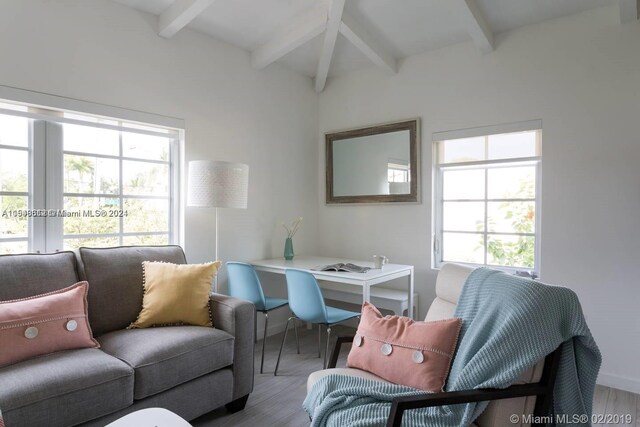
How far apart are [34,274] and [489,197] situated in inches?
126

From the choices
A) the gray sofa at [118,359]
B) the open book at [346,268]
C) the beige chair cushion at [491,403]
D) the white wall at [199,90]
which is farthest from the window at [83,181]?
the beige chair cushion at [491,403]

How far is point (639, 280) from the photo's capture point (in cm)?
→ 252

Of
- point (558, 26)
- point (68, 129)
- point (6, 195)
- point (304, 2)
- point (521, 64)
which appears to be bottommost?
point (6, 195)

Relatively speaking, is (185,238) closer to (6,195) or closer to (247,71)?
(6,195)

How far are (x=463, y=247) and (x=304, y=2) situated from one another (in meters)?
2.40

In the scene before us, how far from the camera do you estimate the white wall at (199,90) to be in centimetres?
236

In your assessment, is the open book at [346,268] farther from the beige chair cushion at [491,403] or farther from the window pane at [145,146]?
the window pane at [145,146]

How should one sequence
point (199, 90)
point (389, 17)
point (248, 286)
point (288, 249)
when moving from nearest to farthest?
point (248, 286), point (389, 17), point (199, 90), point (288, 249)

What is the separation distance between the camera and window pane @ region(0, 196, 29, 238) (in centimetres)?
231

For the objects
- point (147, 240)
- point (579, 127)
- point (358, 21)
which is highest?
point (358, 21)

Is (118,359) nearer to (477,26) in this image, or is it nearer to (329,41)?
(329,41)

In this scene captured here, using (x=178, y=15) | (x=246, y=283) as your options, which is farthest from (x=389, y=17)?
(x=246, y=283)

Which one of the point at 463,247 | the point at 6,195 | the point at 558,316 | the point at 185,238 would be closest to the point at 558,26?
the point at 463,247

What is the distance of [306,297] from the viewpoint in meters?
2.65
